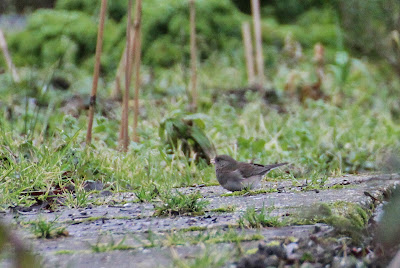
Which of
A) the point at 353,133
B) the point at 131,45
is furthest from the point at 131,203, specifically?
the point at 353,133

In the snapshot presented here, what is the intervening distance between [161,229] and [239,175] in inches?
42.1

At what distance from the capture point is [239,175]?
3279mm

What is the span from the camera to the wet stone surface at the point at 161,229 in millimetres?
1873

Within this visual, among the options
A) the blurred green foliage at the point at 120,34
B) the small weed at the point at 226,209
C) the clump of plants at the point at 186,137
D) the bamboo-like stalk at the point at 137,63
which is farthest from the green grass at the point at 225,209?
the blurred green foliage at the point at 120,34

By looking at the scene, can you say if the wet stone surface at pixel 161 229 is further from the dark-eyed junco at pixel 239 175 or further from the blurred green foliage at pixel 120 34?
the blurred green foliage at pixel 120 34

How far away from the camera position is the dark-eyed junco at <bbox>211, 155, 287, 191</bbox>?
328 cm

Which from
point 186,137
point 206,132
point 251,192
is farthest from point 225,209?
point 206,132

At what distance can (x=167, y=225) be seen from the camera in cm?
236

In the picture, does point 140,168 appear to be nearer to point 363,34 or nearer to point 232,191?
point 232,191

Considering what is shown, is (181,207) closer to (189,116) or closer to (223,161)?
(223,161)

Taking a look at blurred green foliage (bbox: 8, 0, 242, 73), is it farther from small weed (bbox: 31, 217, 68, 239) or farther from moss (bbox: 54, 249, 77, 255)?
moss (bbox: 54, 249, 77, 255)

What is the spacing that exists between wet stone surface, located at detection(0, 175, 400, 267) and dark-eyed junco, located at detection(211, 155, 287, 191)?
0.09m

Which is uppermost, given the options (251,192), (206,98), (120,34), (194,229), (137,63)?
(120,34)

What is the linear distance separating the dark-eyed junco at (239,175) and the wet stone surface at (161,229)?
87mm
